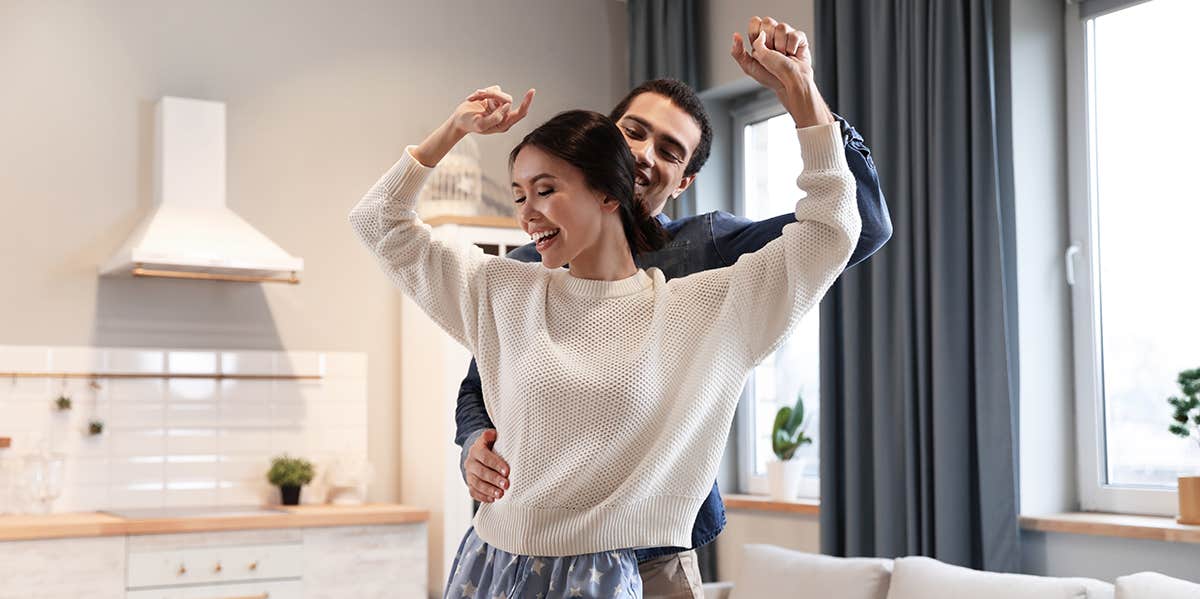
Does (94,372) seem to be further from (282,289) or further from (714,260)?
(714,260)

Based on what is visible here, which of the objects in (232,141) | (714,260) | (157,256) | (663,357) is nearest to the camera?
(663,357)

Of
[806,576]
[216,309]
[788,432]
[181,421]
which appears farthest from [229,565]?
[788,432]

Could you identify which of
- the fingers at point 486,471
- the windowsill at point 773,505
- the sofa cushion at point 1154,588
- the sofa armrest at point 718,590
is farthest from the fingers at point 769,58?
the windowsill at point 773,505

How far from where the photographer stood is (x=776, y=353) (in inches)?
188

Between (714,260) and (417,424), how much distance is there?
3.19 m

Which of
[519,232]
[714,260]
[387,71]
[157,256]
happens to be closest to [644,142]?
[714,260]

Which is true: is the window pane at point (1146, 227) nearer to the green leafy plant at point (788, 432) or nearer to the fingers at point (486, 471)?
the green leafy plant at point (788, 432)

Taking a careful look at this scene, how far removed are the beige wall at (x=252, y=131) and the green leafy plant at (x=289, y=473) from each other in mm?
382

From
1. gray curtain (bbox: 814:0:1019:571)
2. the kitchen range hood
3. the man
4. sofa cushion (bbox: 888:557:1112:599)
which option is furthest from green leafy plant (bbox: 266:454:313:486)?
the man

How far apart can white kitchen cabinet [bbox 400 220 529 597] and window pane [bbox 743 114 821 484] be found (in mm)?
960

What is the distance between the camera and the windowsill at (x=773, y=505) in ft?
13.5

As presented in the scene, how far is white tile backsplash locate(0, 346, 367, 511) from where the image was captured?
4168mm

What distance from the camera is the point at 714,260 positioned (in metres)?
1.61

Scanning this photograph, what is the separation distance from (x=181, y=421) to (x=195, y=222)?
71cm
